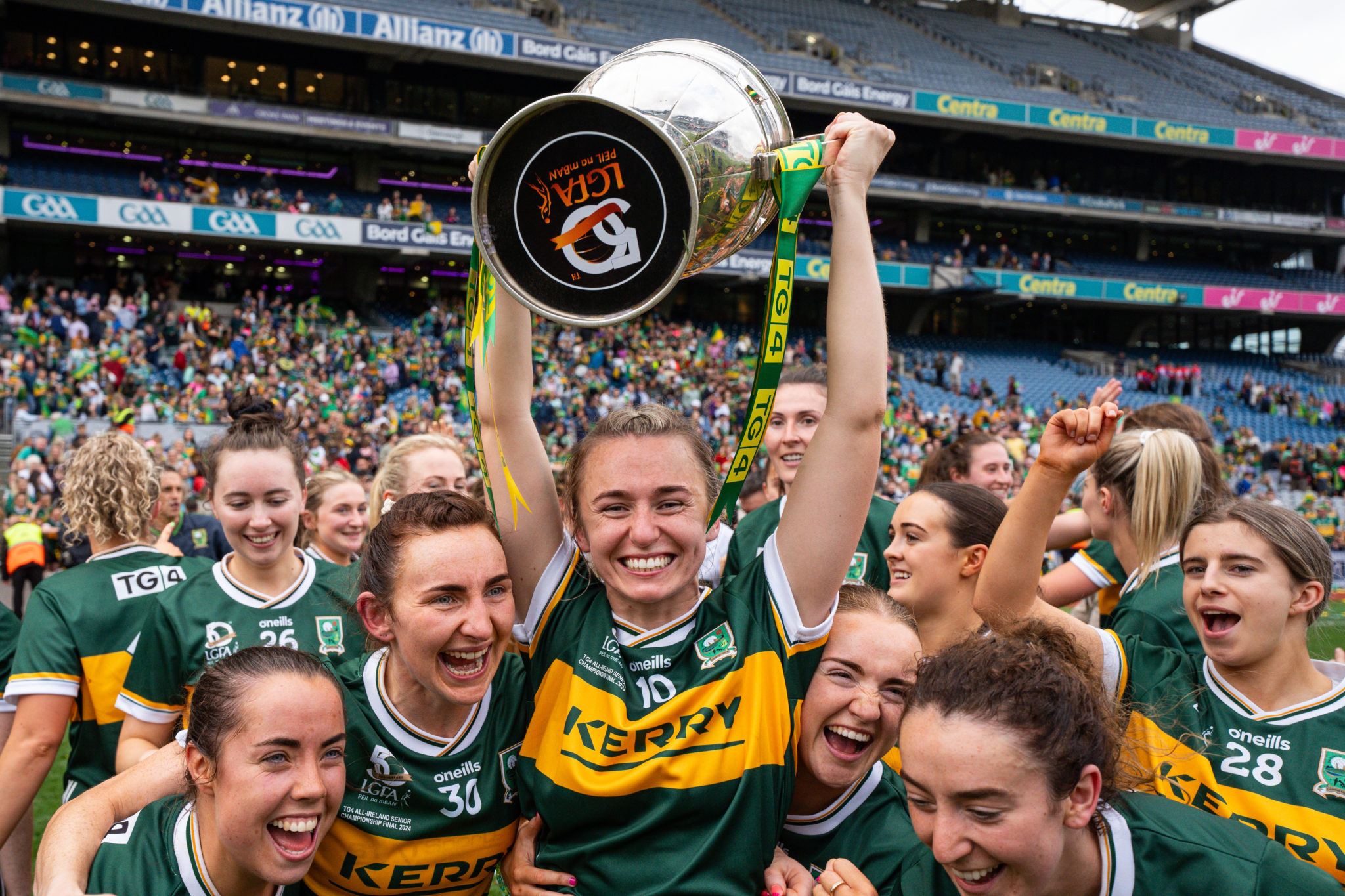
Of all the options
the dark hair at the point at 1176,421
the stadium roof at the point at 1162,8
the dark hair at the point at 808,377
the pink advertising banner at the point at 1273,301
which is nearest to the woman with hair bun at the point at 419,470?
the dark hair at the point at 808,377

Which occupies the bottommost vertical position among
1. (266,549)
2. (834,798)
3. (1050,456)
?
(834,798)

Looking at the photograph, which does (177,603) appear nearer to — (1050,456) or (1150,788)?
(1050,456)

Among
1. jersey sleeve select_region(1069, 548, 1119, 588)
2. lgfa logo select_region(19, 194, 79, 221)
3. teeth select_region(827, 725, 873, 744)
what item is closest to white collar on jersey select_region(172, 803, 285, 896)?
teeth select_region(827, 725, 873, 744)

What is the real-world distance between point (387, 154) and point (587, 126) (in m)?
27.1

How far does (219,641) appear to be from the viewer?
2.78 m

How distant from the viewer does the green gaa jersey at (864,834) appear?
2025 millimetres

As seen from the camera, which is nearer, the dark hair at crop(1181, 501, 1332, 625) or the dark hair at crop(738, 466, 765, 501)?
the dark hair at crop(1181, 501, 1332, 625)

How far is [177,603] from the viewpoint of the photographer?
2.84 m

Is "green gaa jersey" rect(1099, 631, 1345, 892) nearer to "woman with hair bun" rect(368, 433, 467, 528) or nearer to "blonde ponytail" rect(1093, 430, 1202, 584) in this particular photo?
"blonde ponytail" rect(1093, 430, 1202, 584)

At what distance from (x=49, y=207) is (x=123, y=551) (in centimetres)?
2227

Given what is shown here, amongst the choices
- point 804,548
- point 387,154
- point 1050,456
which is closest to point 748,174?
point 804,548

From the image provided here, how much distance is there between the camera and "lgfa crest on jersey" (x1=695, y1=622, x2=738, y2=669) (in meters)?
2.00

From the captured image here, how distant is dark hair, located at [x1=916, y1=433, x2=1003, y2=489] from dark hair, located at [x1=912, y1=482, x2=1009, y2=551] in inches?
51.9

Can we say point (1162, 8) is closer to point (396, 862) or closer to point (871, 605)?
point (871, 605)
